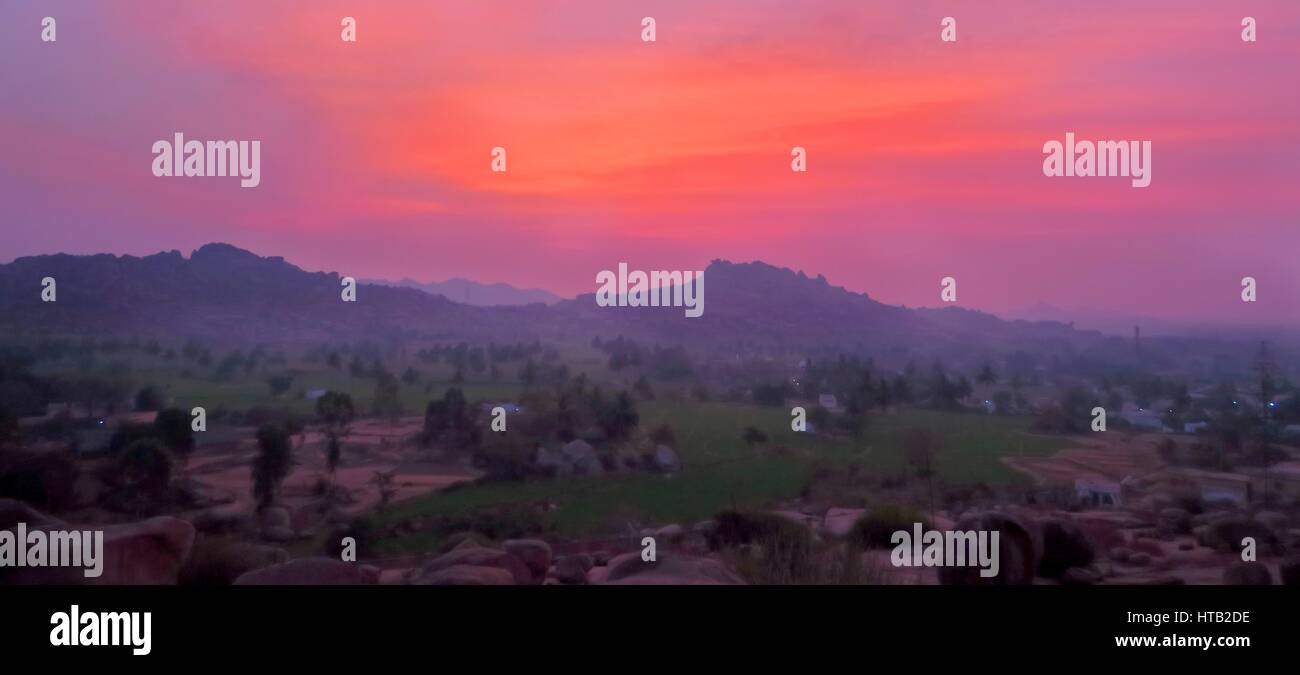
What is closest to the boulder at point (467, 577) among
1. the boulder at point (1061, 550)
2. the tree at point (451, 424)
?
the boulder at point (1061, 550)

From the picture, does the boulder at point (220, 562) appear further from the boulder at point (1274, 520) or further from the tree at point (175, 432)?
the boulder at point (1274, 520)

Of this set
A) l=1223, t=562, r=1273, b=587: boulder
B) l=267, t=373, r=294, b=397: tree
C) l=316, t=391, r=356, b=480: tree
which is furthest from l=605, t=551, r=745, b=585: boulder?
l=267, t=373, r=294, b=397: tree

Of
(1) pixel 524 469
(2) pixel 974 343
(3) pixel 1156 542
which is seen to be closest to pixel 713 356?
(2) pixel 974 343

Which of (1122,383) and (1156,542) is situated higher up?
(1122,383)
